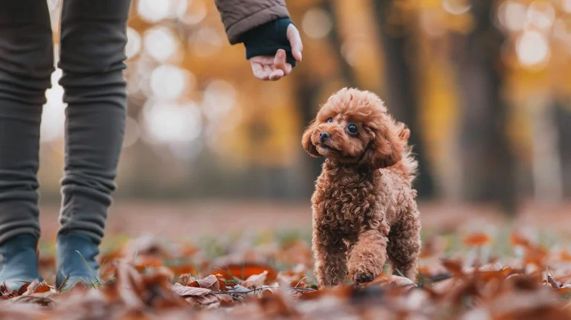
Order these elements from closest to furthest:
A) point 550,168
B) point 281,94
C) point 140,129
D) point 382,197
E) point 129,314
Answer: point 129,314, point 382,197, point 281,94, point 140,129, point 550,168

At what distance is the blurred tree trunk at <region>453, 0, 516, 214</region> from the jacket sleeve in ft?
29.0

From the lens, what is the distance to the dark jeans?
3344 mm

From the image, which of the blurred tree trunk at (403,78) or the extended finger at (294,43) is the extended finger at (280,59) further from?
the blurred tree trunk at (403,78)

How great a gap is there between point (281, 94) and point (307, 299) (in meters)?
20.0

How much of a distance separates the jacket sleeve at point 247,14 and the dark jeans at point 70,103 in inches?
21.8

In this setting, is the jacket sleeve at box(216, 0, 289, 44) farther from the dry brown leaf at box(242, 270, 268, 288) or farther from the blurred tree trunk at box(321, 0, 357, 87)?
the blurred tree trunk at box(321, 0, 357, 87)

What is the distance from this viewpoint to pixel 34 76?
3.40 meters

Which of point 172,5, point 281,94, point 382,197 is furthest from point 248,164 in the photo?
point 382,197

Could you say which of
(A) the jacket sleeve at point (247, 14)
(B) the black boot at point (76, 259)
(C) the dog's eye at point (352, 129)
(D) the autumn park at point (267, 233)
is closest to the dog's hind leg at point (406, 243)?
(D) the autumn park at point (267, 233)

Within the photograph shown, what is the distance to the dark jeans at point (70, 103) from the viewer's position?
132 inches

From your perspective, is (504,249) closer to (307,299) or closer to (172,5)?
(307,299)

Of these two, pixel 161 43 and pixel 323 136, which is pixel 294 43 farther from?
pixel 161 43

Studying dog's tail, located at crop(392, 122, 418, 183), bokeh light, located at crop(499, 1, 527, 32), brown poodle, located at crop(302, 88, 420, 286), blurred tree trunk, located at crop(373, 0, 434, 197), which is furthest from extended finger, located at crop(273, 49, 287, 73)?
blurred tree trunk, located at crop(373, 0, 434, 197)

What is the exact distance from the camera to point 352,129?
2887 mm
